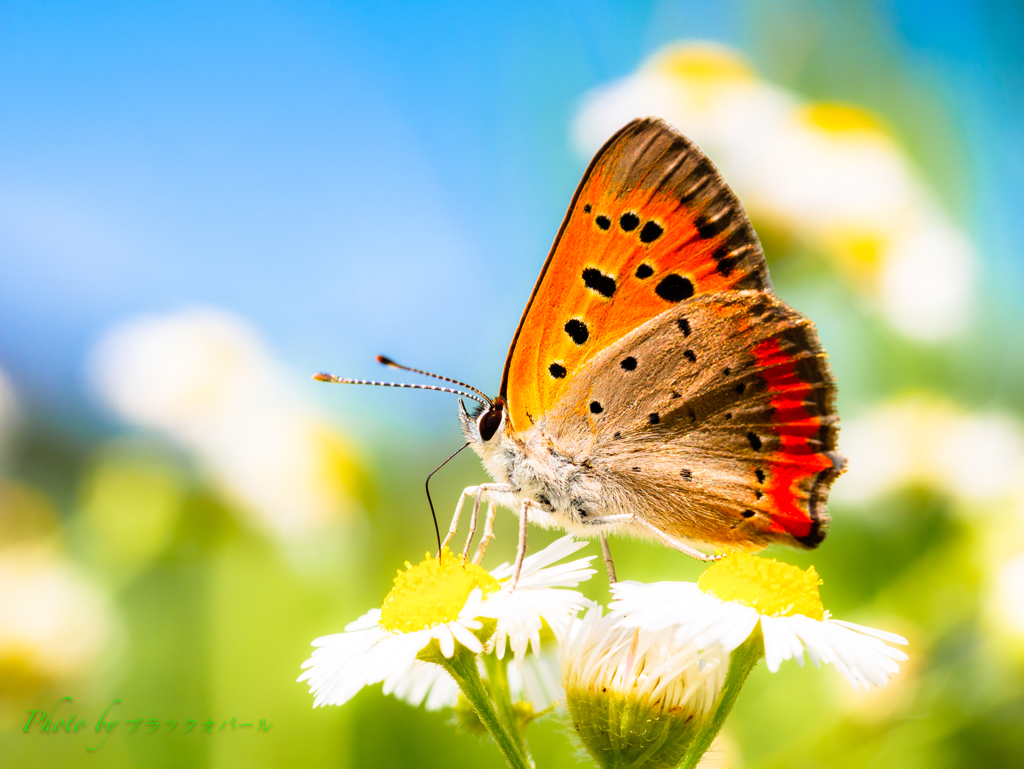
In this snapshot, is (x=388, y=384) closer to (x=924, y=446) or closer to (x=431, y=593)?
(x=431, y=593)

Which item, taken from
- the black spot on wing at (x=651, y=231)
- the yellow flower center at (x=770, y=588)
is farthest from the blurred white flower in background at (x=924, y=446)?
the yellow flower center at (x=770, y=588)

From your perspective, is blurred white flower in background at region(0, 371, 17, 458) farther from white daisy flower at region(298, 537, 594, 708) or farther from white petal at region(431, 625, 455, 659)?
white petal at region(431, 625, 455, 659)

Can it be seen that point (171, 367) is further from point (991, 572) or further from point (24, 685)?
point (991, 572)

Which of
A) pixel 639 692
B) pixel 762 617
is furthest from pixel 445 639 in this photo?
pixel 762 617

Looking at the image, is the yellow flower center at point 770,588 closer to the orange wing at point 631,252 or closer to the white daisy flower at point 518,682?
the white daisy flower at point 518,682

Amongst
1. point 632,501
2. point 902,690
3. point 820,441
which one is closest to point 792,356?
point 820,441

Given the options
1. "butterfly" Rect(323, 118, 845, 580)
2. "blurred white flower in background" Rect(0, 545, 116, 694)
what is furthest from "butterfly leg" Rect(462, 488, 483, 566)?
"blurred white flower in background" Rect(0, 545, 116, 694)
